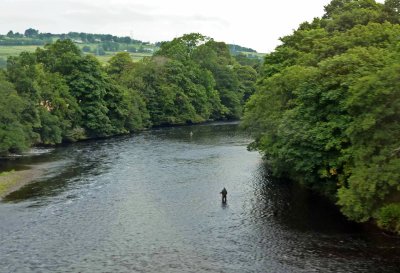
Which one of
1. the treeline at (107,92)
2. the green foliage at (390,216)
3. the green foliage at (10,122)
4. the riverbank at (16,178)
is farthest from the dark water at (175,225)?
the treeline at (107,92)

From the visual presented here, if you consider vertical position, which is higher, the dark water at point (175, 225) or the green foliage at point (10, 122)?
the green foliage at point (10, 122)

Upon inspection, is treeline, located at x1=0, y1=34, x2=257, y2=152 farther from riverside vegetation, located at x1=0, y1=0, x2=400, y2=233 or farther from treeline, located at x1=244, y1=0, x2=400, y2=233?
treeline, located at x1=244, y1=0, x2=400, y2=233

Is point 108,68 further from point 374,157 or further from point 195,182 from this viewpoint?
point 374,157

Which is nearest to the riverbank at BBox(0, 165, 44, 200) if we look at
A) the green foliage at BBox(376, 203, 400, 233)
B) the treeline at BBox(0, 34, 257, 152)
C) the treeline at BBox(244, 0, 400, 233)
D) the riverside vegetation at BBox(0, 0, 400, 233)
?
the riverside vegetation at BBox(0, 0, 400, 233)

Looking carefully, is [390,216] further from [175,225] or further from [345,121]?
[175,225]

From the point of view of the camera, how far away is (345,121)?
151 feet

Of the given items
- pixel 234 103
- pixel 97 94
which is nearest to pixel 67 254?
pixel 97 94

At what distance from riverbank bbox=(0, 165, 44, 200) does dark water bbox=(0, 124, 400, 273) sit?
1.76 metres

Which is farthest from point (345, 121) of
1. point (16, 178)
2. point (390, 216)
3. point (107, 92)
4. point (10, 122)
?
point (107, 92)

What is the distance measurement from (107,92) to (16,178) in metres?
52.4

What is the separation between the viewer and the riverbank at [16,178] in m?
59.2

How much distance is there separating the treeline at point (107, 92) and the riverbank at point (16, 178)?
11.3 m

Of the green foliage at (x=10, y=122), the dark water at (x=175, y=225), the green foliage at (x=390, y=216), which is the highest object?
the green foliage at (x=10, y=122)

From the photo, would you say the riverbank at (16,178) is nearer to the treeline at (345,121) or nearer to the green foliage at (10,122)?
the green foliage at (10,122)
